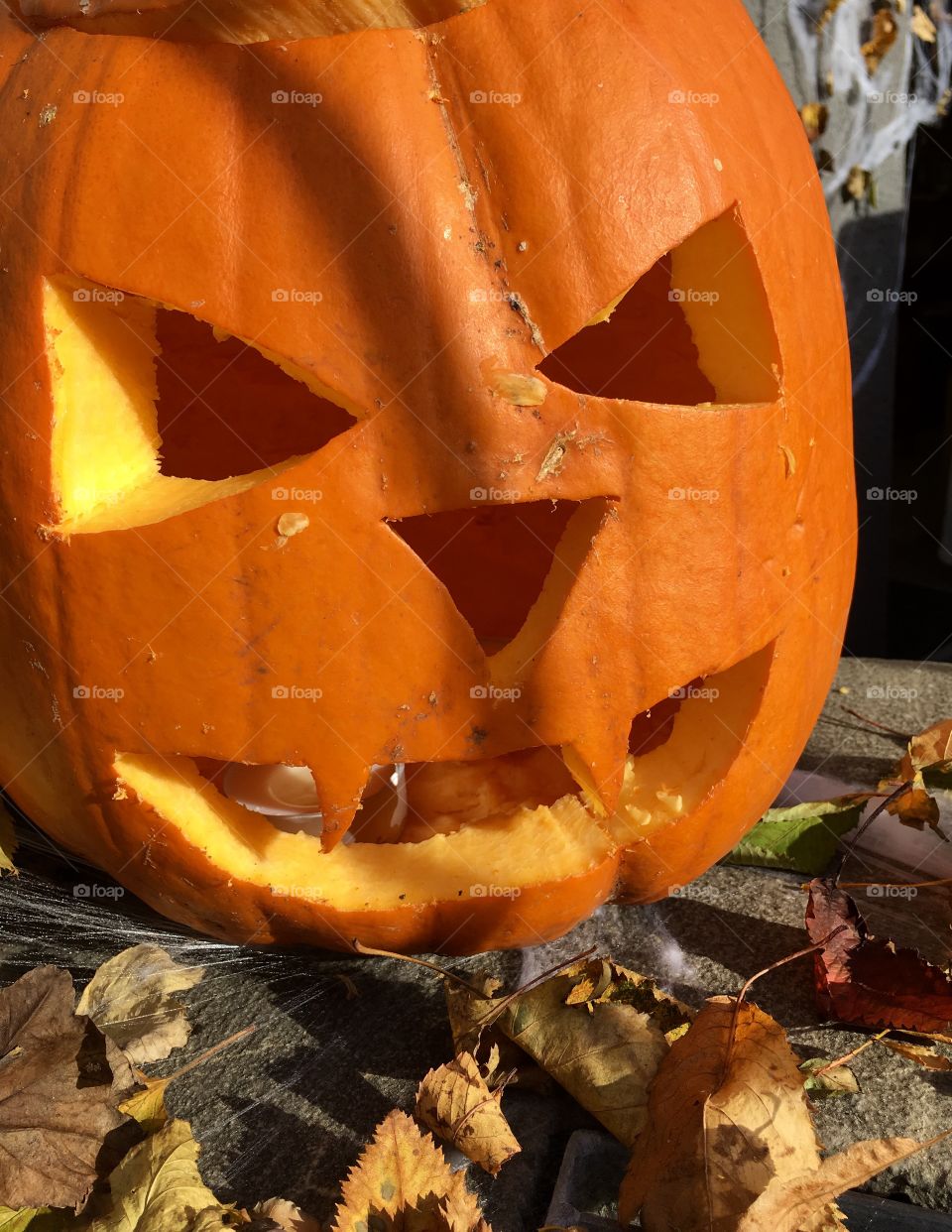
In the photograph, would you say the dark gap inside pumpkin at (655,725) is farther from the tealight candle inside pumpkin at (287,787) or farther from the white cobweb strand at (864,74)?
the white cobweb strand at (864,74)

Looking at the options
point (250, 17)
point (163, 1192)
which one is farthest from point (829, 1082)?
point (250, 17)

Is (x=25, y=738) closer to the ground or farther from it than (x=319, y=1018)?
farther from it

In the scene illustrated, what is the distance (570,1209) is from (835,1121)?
0.36 m

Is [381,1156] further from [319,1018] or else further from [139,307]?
[139,307]

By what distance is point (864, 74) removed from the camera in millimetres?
3193

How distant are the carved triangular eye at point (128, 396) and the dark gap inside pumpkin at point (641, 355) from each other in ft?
1.34

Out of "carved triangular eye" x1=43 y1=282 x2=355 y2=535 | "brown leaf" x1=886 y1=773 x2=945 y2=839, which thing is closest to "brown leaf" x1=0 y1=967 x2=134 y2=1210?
"carved triangular eye" x1=43 y1=282 x2=355 y2=535

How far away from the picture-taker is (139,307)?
4.75 ft

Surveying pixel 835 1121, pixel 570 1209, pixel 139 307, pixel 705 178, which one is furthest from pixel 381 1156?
pixel 705 178

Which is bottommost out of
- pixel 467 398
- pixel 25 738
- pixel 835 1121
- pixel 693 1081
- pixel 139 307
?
pixel 835 1121

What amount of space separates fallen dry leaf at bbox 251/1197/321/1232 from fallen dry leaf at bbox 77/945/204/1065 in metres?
0.35

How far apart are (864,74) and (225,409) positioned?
2418 millimetres

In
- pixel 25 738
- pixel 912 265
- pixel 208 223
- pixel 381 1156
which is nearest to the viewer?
pixel 381 1156

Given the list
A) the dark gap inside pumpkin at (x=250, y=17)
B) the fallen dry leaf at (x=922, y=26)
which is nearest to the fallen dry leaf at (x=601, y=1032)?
the dark gap inside pumpkin at (x=250, y=17)
